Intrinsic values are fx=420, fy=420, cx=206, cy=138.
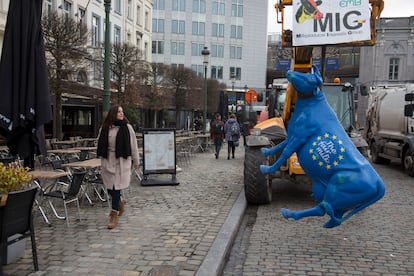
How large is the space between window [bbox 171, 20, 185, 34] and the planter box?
5782cm

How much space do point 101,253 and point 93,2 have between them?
2378 centimetres

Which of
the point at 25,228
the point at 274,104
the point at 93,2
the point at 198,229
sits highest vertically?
the point at 93,2

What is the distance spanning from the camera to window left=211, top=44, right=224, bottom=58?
6050 cm

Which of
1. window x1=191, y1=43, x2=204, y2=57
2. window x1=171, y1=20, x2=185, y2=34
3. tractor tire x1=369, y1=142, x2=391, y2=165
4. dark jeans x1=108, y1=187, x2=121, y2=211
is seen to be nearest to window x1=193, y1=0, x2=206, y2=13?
window x1=171, y1=20, x2=185, y2=34

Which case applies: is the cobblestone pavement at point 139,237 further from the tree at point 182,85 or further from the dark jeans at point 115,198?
the tree at point 182,85

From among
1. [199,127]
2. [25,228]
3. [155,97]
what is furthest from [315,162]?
[199,127]

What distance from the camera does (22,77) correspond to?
508 centimetres

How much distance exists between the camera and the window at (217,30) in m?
60.0

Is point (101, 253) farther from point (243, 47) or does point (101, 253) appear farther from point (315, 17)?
point (243, 47)

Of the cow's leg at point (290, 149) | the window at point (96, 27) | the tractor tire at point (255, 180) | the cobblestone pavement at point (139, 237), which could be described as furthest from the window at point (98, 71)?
the cow's leg at point (290, 149)

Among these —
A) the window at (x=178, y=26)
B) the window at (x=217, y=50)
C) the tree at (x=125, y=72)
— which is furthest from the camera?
the window at (x=217, y=50)

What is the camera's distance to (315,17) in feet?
19.7

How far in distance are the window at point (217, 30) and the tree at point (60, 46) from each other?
156 ft

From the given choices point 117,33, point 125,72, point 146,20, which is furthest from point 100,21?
point 146,20
